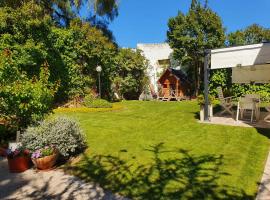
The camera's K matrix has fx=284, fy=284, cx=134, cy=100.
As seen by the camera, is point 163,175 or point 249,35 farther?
point 249,35

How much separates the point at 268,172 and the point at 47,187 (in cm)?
505

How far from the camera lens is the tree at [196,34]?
83.0 ft

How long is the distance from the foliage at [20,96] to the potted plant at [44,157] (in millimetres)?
1955

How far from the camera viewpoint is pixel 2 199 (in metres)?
6.05

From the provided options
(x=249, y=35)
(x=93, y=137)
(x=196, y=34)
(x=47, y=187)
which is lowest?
(x=47, y=187)

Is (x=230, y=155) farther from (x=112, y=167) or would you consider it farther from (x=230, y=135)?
(x=112, y=167)

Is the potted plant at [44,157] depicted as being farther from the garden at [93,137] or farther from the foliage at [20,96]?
the foliage at [20,96]

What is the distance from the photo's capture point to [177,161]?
741 cm

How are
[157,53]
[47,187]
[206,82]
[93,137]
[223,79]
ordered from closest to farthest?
[47,187] → [93,137] → [206,82] → [223,79] → [157,53]

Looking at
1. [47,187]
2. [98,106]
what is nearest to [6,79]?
[47,187]

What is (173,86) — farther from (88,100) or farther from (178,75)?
(88,100)

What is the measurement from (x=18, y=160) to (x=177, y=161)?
4.27 metres

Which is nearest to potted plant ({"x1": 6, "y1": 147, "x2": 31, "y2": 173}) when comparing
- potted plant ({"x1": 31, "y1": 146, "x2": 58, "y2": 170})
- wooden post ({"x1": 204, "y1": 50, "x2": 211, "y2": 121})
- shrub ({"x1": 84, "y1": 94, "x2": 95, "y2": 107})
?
potted plant ({"x1": 31, "y1": 146, "x2": 58, "y2": 170})

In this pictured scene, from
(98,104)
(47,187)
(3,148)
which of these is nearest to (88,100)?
(98,104)
